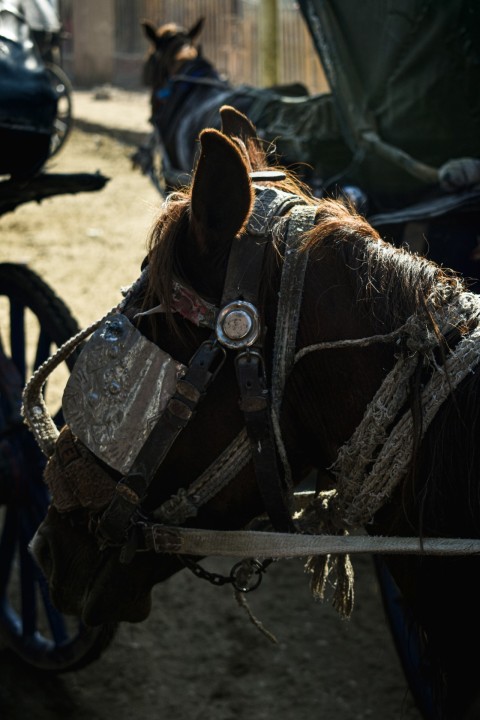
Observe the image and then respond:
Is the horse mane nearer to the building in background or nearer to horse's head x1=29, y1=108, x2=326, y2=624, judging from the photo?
horse's head x1=29, y1=108, x2=326, y2=624

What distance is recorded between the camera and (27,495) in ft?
9.43

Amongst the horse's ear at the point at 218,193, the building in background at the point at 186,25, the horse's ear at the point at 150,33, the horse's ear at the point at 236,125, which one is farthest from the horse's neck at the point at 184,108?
the building in background at the point at 186,25

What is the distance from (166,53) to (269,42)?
3.02 meters

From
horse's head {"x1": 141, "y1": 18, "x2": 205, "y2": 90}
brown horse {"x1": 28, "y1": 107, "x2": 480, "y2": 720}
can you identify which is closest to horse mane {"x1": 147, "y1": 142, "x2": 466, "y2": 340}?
brown horse {"x1": 28, "y1": 107, "x2": 480, "y2": 720}

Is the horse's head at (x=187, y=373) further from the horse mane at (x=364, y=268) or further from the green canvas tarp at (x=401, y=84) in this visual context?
the green canvas tarp at (x=401, y=84)

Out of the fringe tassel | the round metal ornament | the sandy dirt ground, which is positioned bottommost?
the sandy dirt ground

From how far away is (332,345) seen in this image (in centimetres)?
145

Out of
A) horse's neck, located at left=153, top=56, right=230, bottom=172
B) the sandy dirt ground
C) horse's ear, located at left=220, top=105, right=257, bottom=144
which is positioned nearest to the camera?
horse's ear, located at left=220, top=105, right=257, bottom=144

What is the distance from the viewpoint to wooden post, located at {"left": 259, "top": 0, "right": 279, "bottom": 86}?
384 inches

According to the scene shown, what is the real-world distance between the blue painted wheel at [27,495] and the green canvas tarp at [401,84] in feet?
5.19

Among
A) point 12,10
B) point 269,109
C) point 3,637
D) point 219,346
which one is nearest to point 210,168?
point 219,346

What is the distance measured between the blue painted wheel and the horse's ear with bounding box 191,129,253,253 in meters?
1.46

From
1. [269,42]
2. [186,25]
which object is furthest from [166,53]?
[186,25]

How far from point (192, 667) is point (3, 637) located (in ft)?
2.17
